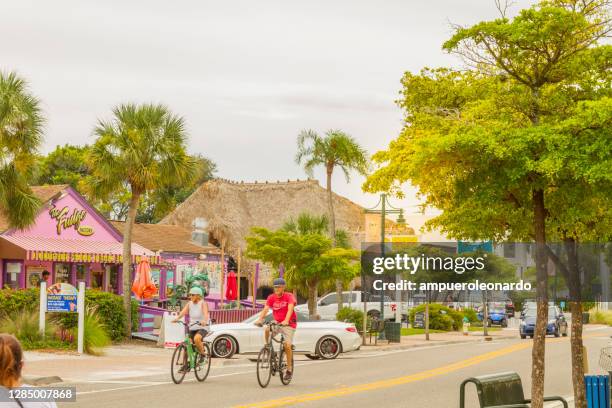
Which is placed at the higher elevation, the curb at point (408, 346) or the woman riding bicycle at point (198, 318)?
the woman riding bicycle at point (198, 318)

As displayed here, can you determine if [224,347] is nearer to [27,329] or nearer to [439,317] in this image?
[27,329]

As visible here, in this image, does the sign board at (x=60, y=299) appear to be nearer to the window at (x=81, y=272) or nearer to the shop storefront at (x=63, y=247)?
the shop storefront at (x=63, y=247)

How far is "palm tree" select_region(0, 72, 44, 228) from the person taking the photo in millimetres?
26312

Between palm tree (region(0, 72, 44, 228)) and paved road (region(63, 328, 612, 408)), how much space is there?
8.46m

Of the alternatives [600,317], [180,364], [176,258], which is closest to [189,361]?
[180,364]

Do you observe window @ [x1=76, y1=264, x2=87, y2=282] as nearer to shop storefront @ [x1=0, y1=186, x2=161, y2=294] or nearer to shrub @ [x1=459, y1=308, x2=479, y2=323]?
shop storefront @ [x1=0, y1=186, x2=161, y2=294]

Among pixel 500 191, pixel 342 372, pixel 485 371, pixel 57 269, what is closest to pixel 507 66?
pixel 500 191

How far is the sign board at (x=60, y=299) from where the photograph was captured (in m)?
24.9

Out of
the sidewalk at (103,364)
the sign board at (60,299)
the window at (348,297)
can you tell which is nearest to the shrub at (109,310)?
the sidewalk at (103,364)

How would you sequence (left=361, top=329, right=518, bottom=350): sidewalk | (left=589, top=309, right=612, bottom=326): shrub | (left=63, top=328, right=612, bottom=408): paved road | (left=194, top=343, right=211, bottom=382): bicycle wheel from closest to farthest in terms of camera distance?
1. (left=63, top=328, right=612, bottom=408): paved road
2. (left=194, top=343, right=211, bottom=382): bicycle wheel
3. (left=361, top=329, right=518, bottom=350): sidewalk
4. (left=589, top=309, right=612, bottom=326): shrub

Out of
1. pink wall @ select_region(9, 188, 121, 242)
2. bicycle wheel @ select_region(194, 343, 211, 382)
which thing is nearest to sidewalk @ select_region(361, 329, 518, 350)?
pink wall @ select_region(9, 188, 121, 242)

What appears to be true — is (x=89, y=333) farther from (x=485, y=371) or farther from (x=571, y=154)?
(x=571, y=154)

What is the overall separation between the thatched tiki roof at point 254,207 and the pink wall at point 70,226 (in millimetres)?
17430

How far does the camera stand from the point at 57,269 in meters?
37.3
